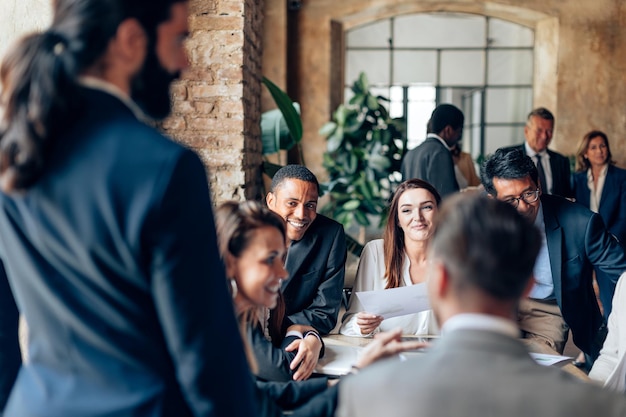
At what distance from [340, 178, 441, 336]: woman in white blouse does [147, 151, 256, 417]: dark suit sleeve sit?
188 cm

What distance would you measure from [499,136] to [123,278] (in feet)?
28.6

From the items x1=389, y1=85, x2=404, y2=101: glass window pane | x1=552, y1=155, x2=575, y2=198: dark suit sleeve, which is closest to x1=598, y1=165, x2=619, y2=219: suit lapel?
x1=552, y1=155, x2=575, y2=198: dark suit sleeve

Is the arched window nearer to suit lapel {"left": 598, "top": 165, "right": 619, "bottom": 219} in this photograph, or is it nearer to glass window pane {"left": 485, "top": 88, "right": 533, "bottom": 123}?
glass window pane {"left": 485, "top": 88, "right": 533, "bottom": 123}

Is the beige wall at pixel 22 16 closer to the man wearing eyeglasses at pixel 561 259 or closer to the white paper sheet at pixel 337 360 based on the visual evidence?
the white paper sheet at pixel 337 360

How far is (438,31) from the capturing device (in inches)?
365

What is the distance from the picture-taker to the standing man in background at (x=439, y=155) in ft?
16.3

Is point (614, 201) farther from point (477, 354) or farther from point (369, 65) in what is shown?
point (477, 354)

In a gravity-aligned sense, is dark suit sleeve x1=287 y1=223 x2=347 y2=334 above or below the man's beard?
below

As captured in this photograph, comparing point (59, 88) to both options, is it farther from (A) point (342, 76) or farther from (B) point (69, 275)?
(A) point (342, 76)

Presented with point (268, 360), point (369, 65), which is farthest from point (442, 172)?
point (369, 65)

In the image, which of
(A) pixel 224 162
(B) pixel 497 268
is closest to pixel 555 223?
(A) pixel 224 162

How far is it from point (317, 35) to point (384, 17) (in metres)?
0.90

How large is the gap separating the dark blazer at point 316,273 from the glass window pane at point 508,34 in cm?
668

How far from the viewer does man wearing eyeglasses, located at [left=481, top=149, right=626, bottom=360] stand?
309 centimetres
